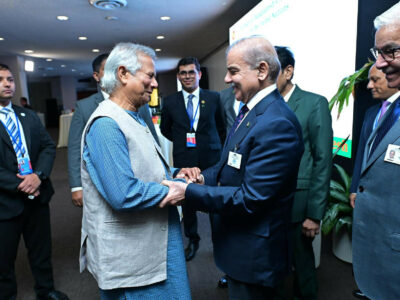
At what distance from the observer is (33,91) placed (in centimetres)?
2186

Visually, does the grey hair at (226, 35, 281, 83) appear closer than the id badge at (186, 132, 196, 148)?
Yes

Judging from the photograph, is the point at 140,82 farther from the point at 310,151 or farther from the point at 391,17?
the point at 310,151

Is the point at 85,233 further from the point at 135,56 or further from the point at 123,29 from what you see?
the point at 123,29

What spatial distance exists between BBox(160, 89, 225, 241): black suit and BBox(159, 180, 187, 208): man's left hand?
1.58m

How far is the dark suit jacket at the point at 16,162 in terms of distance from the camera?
1758 mm

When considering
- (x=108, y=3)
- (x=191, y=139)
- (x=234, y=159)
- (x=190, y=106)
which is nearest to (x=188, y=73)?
(x=190, y=106)

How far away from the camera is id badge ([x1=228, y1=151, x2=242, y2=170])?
3.56ft

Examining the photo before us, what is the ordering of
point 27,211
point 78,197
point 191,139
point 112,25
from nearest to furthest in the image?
point 27,211 < point 78,197 < point 191,139 < point 112,25

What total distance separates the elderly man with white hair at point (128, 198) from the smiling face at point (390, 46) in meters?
0.85

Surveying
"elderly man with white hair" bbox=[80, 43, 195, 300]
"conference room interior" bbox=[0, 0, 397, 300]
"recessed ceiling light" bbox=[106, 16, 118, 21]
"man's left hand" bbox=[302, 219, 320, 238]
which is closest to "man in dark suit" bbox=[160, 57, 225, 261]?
"conference room interior" bbox=[0, 0, 397, 300]

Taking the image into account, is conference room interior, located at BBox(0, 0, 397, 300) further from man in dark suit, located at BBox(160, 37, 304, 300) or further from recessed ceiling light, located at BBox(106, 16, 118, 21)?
man in dark suit, located at BBox(160, 37, 304, 300)

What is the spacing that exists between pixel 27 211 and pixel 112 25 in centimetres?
636

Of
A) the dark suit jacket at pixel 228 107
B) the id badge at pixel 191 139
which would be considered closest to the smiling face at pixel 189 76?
the dark suit jacket at pixel 228 107

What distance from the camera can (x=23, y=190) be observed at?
179cm
